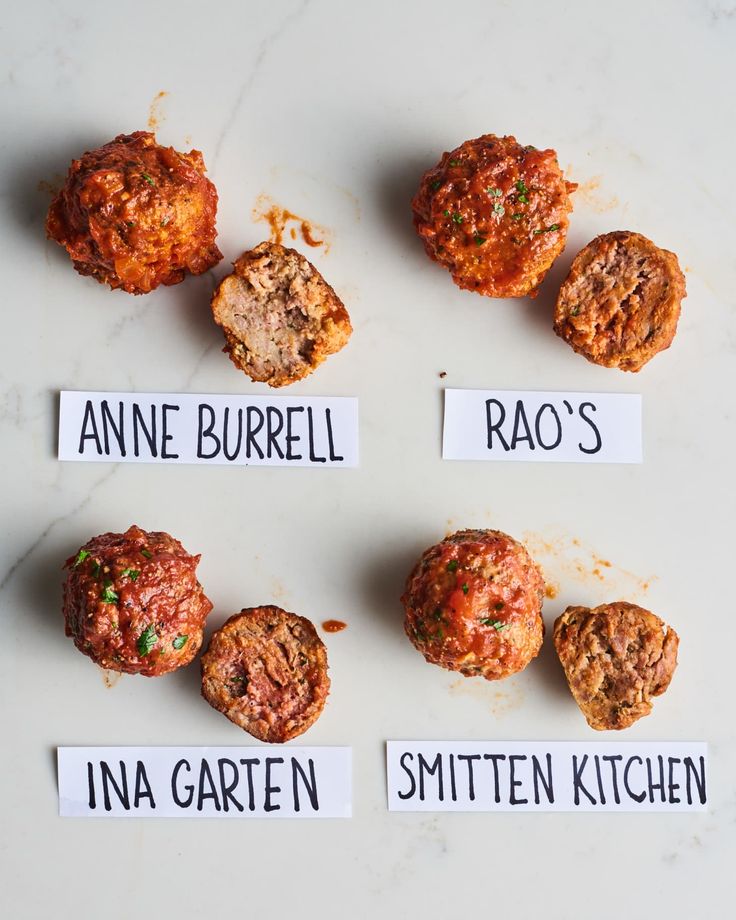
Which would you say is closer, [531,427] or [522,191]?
[522,191]

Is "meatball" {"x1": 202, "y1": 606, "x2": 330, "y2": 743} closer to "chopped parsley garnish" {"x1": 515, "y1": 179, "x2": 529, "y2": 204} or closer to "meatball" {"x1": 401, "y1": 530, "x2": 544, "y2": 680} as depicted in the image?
"meatball" {"x1": 401, "y1": 530, "x2": 544, "y2": 680}

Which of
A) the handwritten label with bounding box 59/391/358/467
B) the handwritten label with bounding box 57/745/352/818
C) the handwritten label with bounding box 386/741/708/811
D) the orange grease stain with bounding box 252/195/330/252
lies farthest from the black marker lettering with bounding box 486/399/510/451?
the handwritten label with bounding box 57/745/352/818

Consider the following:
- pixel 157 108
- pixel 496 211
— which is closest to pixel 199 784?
pixel 496 211

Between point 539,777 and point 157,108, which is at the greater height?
point 157,108

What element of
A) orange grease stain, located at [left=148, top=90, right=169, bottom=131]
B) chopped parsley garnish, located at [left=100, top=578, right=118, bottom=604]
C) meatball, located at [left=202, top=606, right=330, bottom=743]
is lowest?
meatball, located at [left=202, top=606, right=330, bottom=743]

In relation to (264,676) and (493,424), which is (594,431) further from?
(264,676)

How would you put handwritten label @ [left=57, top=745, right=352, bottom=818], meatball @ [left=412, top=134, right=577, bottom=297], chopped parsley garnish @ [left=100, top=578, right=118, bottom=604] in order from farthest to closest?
handwritten label @ [left=57, top=745, right=352, bottom=818]
meatball @ [left=412, top=134, right=577, bottom=297]
chopped parsley garnish @ [left=100, top=578, right=118, bottom=604]
